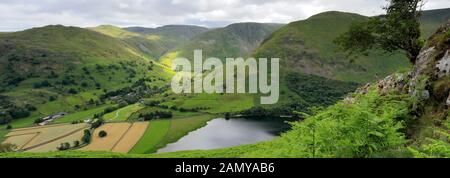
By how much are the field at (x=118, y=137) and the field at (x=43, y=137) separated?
11.9 meters

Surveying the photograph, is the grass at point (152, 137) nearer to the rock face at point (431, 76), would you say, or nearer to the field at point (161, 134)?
the field at point (161, 134)

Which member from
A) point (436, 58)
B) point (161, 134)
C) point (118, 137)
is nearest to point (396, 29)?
point (436, 58)

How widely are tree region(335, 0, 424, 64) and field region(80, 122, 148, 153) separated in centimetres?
11524

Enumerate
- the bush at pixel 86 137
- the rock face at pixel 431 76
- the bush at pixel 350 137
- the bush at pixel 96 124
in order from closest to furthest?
the bush at pixel 350 137
the rock face at pixel 431 76
the bush at pixel 86 137
the bush at pixel 96 124

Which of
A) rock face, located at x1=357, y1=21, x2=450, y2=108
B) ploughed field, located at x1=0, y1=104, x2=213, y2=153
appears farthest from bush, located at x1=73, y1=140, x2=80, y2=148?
rock face, located at x1=357, y1=21, x2=450, y2=108

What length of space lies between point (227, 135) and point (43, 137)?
279ft

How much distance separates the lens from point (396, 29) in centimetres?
3850

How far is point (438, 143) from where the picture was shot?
12703 millimetres

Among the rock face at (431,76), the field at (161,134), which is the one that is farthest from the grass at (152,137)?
the rock face at (431,76)

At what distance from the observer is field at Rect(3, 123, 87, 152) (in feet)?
514

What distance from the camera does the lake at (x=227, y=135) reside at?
149500mm

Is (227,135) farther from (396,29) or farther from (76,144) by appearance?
(396,29)
